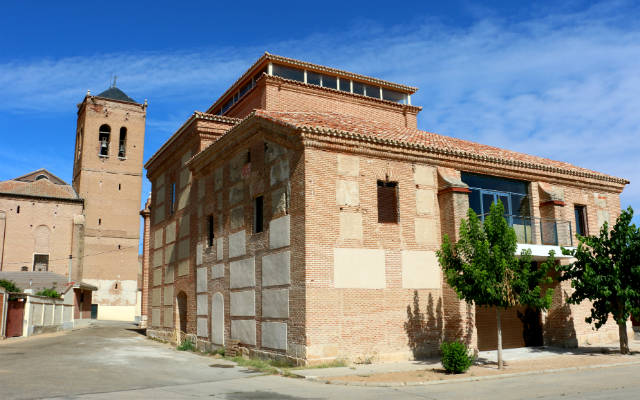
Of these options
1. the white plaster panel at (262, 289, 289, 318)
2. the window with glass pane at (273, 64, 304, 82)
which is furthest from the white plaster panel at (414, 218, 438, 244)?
the window with glass pane at (273, 64, 304, 82)

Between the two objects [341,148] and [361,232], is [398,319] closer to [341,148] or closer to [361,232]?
[361,232]

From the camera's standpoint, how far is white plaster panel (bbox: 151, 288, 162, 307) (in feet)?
88.6

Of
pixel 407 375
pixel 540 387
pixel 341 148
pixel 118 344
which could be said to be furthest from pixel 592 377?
pixel 118 344

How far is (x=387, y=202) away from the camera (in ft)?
57.9

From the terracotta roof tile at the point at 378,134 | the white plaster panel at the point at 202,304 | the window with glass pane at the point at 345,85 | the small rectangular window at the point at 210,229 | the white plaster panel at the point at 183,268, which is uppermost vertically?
the window with glass pane at the point at 345,85

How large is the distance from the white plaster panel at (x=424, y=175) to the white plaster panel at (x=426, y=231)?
1.30 m

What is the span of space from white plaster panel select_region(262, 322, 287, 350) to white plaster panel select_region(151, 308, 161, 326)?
11.6m

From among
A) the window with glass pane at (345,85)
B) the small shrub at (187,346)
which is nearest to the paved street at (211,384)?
the small shrub at (187,346)

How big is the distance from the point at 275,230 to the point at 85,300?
4009 cm

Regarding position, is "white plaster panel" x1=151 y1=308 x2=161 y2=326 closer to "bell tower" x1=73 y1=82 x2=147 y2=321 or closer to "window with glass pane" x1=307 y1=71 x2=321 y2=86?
"window with glass pane" x1=307 y1=71 x2=321 y2=86

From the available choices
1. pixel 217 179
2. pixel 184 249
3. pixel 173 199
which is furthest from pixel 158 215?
pixel 217 179

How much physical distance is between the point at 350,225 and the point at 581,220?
1211 cm

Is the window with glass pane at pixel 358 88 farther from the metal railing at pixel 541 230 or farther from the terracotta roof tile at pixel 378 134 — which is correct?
the metal railing at pixel 541 230

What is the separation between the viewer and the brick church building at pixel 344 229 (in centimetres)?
1606
